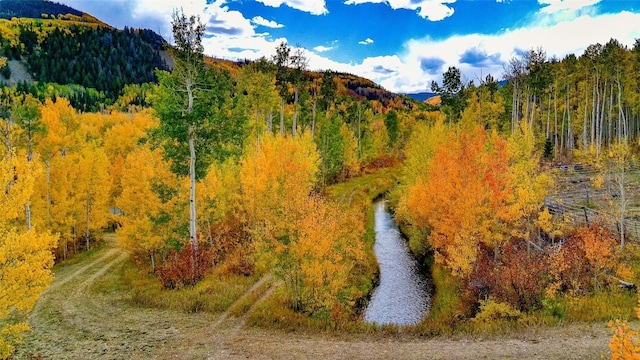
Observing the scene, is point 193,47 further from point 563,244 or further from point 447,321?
point 563,244

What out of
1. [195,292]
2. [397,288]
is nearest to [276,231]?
[195,292]

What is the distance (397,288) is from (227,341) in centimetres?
1606

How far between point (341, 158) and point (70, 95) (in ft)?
536

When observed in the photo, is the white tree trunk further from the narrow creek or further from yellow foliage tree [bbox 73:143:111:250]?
yellow foliage tree [bbox 73:143:111:250]

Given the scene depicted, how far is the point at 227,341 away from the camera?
17891mm

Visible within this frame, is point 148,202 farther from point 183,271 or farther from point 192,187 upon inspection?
point 183,271

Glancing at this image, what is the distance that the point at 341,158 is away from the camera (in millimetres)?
67250

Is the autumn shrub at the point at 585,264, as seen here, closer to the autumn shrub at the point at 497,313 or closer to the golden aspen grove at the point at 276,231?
the golden aspen grove at the point at 276,231

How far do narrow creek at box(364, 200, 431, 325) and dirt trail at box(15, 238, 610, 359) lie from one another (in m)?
6.94

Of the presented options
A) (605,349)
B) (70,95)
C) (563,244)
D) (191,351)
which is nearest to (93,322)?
(191,351)

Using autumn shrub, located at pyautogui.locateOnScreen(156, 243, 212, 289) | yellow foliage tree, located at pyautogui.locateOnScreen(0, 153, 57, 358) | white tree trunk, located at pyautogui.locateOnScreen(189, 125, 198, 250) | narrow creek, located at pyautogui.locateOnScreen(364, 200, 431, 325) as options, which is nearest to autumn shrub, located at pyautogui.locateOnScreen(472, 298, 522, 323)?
narrow creek, located at pyautogui.locateOnScreen(364, 200, 431, 325)

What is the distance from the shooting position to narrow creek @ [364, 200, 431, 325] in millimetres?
25625

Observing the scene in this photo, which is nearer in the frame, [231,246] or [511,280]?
[511,280]

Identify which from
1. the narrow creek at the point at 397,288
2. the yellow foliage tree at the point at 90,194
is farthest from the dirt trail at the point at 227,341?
the yellow foliage tree at the point at 90,194
